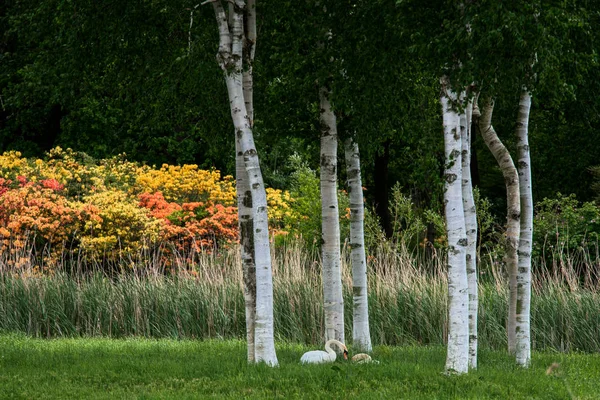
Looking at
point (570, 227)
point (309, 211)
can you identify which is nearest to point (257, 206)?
point (570, 227)

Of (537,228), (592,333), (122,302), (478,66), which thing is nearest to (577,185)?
(537,228)

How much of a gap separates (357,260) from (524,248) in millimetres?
2026

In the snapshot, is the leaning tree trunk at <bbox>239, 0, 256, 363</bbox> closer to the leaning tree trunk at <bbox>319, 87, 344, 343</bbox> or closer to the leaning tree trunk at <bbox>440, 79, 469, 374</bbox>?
the leaning tree trunk at <bbox>319, 87, 344, 343</bbox>

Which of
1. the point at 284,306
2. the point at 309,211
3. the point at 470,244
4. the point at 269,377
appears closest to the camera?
the point at 269,377

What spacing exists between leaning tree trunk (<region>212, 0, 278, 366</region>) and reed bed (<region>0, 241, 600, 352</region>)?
12.1ft

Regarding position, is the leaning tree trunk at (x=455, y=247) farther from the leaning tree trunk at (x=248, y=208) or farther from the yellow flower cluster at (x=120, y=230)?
the yellow flower cluster at (x=120, y=230)

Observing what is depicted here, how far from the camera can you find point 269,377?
7.85 m

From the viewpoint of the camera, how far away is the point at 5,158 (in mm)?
19797

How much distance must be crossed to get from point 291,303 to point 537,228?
6.13 metres

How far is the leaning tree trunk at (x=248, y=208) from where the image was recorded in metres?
8.95

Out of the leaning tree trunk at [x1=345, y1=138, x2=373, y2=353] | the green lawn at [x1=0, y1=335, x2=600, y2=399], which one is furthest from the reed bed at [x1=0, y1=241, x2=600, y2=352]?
the leaning tree trunk at [x1=345, y1=138, x2=373, y2=353]

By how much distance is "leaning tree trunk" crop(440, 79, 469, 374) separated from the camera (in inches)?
304

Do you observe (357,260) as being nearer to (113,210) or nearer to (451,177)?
(451,177)

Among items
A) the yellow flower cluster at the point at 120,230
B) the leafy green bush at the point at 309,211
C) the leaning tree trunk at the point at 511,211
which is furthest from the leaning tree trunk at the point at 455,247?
the leafy green bush at the point at 309,211
